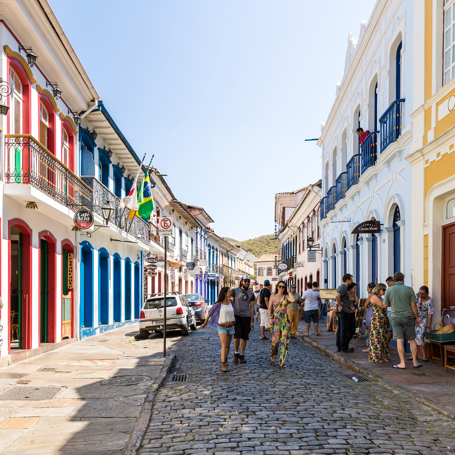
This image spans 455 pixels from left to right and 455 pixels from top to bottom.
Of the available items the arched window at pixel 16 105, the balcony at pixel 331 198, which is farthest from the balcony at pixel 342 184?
the arched window at pixel 16 105

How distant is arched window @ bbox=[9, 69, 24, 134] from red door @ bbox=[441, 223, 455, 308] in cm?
858

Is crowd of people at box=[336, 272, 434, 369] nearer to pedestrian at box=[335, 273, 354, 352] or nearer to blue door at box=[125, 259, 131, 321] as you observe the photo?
pedestrian at box=[335, 273, 354, 352]

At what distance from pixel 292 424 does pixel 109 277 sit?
14077 millimetres

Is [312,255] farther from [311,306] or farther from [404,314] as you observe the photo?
[404,314]

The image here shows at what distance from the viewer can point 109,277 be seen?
18.8 meters

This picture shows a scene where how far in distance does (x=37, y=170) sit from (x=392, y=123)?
7952 millimetres

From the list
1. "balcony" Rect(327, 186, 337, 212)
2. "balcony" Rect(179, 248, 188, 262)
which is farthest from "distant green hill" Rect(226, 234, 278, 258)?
"balcony" Rect(327, 186, 337, 212)

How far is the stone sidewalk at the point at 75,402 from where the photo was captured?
17.2 feet

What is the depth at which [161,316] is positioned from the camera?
1561 cm

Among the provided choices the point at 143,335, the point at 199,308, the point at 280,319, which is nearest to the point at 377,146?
the point at 280,319

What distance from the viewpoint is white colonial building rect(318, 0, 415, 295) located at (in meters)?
11.9

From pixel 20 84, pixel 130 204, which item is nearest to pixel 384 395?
pixel 20 84

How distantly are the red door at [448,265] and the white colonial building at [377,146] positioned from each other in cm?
147

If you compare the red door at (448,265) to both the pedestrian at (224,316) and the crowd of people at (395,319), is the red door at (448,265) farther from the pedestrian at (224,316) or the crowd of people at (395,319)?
the pedestrian at (224,316)
